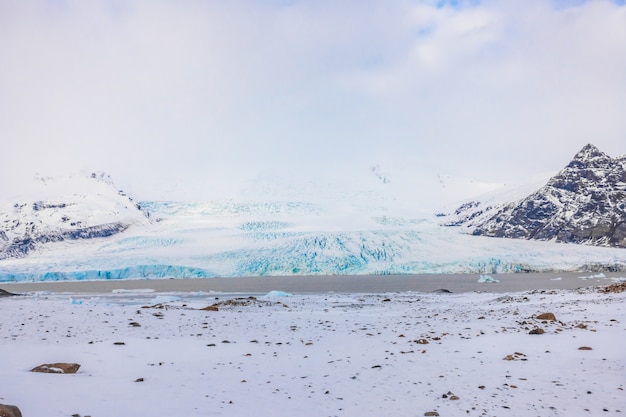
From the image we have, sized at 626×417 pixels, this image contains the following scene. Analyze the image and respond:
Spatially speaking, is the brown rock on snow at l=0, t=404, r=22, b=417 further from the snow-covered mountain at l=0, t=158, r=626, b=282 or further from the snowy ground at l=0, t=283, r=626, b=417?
the snow-covered mountain at l=0, t=158, r=626, b=282

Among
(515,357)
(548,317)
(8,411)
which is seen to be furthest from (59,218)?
(8,411)

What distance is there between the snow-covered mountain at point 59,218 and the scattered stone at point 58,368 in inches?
4021

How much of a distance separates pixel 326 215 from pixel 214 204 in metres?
23.3

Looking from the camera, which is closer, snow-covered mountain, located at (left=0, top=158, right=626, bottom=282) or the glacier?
the glacier

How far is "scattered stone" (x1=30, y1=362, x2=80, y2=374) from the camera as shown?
9.49m

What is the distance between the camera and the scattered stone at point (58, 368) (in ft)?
31.1

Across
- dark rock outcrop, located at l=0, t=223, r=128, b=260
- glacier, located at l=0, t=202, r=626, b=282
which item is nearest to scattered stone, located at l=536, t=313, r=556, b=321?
glacier, located at l=0, t=202, r=626, b=282

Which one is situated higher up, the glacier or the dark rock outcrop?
the dark rock outcrop

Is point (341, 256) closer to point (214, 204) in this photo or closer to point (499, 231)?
point (214, 204)

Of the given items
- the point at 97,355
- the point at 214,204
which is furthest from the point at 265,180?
the point at 97,355

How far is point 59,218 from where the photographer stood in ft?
376

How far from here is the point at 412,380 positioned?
9.62 metres

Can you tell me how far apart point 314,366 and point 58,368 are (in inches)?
207

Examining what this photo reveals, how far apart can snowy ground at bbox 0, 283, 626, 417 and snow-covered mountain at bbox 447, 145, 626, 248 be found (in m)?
108
